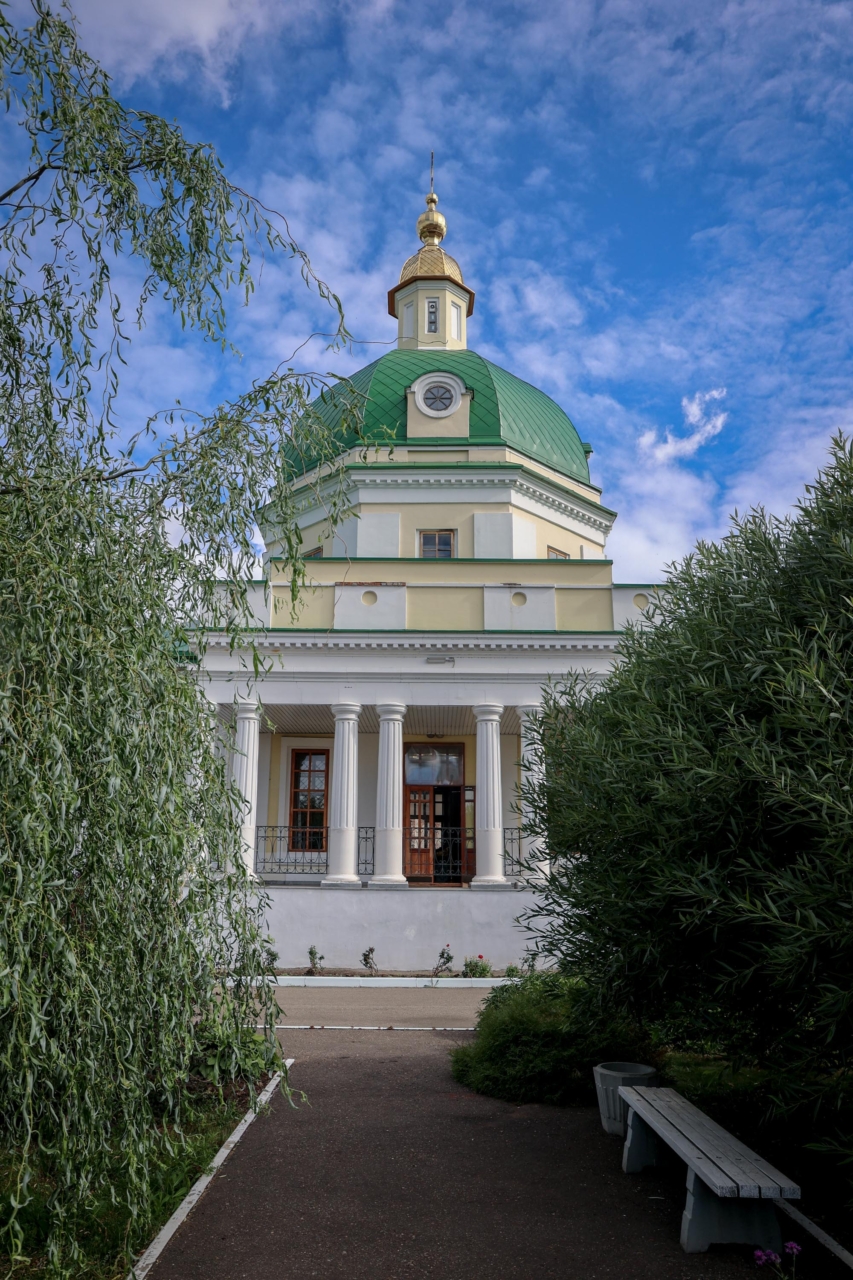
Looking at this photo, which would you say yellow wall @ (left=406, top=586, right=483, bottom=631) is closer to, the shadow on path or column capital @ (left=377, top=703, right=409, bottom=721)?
column capital @ (left=377, top=703, right=409, bottom=721)

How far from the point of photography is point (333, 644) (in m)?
18.3

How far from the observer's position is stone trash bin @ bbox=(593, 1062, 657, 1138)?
22.6ft

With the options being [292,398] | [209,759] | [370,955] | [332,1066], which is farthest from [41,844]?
[370,955]

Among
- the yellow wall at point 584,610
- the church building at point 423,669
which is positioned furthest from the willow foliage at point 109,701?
the yellow wall at point 584,610

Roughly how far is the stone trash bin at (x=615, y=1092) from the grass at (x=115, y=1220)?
2.81 metres

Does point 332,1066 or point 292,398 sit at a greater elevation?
point 292,398

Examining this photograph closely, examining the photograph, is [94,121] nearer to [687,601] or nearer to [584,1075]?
[687,601]

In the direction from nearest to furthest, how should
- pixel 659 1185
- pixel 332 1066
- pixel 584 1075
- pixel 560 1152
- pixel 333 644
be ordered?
pixel 659 1185, pixel 560 1152, pixel 584 1075, pixel 332 1066, pixel 333 644

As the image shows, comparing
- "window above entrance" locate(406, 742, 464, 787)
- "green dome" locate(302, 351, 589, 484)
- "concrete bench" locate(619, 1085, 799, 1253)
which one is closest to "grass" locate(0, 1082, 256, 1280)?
"concrete bench" locate(619, 1085, 799, 1253)

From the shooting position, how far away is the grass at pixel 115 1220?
4414mm

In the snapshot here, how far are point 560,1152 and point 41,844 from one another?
4.66 m

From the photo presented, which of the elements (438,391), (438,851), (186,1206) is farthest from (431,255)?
(186,1206)

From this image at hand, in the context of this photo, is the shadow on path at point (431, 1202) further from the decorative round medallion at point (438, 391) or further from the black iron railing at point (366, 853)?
the decorative round medallion at point (438, 391)

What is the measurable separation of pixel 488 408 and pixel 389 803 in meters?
10.7
